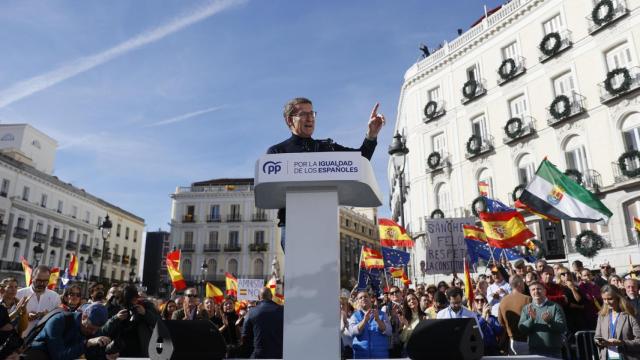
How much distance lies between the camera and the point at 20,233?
144 feet

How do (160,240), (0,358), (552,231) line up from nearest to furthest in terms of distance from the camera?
1. (0,358)
2. (552,231)
3. (160,240)

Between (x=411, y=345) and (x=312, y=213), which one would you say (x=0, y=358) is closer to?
(x=312, y=213)

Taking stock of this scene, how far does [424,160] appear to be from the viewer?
3111cm

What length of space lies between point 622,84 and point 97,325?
76.4ft

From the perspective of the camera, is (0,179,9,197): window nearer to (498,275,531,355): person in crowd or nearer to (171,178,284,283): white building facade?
(171,178,284,283): white building facade

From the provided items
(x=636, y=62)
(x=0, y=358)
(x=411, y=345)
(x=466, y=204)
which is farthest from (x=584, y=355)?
(x=466, y=204)

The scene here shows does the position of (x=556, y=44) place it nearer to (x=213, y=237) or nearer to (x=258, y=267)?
(x=258, y=267)

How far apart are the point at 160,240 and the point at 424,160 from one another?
51.9 meters

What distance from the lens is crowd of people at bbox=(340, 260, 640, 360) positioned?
20.0 feet

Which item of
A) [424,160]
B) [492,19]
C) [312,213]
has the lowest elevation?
[312,213]

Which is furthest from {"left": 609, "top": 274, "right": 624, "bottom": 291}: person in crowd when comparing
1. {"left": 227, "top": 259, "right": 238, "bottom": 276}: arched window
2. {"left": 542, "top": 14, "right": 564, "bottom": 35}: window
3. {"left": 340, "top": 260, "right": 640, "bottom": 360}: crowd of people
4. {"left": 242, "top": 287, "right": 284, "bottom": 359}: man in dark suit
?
{"left": 227, "top": 259, "right": 238, "bottom": 276}: arched window

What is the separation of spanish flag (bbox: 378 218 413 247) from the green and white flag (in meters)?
4.45

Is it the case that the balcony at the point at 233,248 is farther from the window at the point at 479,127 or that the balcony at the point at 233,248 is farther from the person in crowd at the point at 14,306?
the person in crowd at the point at 14,306

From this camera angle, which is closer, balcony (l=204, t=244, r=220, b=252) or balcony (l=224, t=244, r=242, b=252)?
balcony (l=224, t=244, r=242, b=252)
